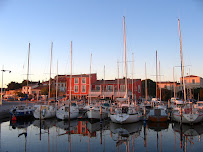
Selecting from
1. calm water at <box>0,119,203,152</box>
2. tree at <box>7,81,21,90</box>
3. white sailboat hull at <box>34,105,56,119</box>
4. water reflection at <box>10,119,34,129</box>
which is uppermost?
tree at <box>7,81,21,90</box>

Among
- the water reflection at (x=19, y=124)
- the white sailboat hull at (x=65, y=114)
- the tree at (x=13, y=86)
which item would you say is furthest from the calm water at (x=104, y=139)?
the tree at (x=13, y=86)

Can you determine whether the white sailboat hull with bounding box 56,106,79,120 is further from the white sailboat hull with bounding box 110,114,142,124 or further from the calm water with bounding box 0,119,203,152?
the white sailboat hull with bounding box 110,114,142,124

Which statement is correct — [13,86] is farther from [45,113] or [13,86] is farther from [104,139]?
[104,139]

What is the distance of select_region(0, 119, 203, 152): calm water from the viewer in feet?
57.8

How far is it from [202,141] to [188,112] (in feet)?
28.3

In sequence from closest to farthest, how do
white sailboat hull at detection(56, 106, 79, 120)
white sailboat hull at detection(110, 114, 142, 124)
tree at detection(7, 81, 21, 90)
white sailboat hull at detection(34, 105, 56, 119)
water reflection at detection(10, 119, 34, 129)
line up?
1. white sailboat hull at detection(110, 114, 142, 124)
2. water reflection at detection(10, 119, 34, 129)
3. white sailboat hull at detection(56, 106, 79, 120)
4. white sailboat hull at detection(34, 105, 56, 119)
5. tree at detection(7, 81, 21, 90)

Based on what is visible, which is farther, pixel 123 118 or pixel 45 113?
pixel 45 113

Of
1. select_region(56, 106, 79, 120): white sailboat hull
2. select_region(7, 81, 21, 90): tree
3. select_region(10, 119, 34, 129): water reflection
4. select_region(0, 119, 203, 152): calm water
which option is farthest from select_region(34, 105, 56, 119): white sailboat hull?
select_region(7, 81, 21, 90): tree

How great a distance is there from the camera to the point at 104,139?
67.6 feet

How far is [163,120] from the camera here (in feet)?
94.5

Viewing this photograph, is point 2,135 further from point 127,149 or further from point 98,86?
point 98,86

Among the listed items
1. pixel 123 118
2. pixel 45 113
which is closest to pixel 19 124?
pixel 45 113

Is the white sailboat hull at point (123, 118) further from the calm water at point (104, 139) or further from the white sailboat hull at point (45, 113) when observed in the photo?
the white sailboat hull at point (45, 113)

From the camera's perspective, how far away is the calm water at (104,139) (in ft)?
57.8
